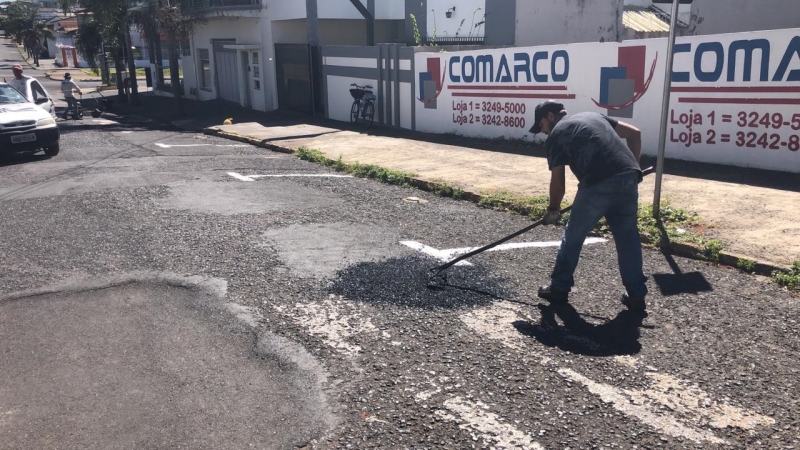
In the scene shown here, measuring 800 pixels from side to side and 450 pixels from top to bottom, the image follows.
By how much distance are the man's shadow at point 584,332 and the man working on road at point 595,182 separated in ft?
0.62

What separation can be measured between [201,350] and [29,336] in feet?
4.79

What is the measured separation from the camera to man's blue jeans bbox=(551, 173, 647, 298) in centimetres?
542

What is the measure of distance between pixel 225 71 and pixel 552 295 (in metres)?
24.1

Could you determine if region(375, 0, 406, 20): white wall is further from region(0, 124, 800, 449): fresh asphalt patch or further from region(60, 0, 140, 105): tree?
region(0, 124, 800, 449): fresh asphalt patch

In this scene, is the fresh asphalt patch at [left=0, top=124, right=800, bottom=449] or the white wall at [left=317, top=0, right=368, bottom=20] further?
the white wall at [left=317, top=0, right=368, bottom=20]

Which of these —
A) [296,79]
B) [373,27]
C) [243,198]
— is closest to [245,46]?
[296,79]

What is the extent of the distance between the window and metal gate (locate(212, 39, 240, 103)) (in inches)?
41.2

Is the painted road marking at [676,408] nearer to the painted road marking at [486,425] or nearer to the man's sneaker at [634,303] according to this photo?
Result: the painted road marking at [486,425]

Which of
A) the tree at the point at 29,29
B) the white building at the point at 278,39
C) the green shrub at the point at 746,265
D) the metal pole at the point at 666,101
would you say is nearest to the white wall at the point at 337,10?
the white building at the point at 278,39

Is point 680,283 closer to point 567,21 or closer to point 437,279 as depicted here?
point 437,279

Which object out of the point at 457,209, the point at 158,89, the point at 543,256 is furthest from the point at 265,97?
the point at 543,256

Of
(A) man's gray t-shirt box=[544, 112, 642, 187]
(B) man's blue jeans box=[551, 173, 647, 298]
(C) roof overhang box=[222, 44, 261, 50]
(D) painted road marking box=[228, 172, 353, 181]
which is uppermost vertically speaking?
(C) roof overhang box=[222, 44, 261, 50]

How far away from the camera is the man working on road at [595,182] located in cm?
540

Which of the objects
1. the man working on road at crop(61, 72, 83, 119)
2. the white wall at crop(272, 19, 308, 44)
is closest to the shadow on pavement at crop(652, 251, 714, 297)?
the white wall at crop(272, 19, 308, 44)
